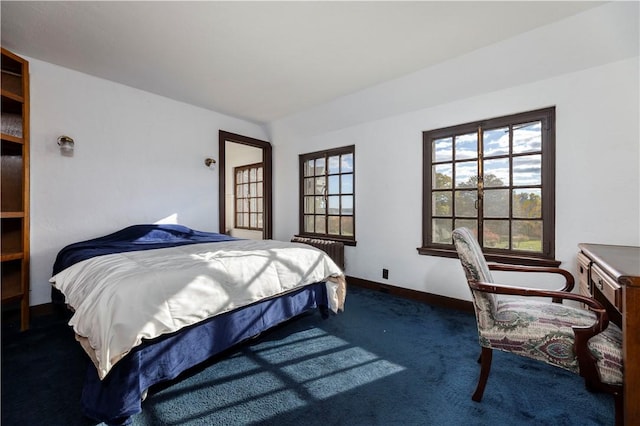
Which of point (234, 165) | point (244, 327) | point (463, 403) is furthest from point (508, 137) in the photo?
Answer: point (234, 165)

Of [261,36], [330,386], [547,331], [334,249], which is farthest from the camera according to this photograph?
[334,249]

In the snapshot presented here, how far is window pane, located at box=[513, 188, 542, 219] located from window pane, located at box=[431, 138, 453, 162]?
0.75m

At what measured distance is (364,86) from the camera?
321cm

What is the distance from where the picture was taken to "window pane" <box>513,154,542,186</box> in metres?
2.53

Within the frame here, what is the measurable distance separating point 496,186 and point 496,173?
133 millimetres

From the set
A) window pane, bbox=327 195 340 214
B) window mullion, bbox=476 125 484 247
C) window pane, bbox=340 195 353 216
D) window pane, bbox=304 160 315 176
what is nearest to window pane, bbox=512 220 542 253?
window mullion, bbox=476 125 484 247

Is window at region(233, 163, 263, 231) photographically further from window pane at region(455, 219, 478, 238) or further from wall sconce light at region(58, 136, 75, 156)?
window pane at region(455, 219, 478, 238)

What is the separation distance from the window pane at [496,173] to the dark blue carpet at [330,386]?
1.46m

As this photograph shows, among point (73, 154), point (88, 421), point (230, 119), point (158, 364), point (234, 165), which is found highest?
point (230, 119)

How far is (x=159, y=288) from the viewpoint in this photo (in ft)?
4.85

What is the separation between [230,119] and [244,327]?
11.2 feet

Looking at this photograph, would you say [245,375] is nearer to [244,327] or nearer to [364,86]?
[244,327]

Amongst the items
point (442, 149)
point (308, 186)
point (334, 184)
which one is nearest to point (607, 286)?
point (442, 149)

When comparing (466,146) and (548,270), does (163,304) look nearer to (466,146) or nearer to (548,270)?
(548,270)
